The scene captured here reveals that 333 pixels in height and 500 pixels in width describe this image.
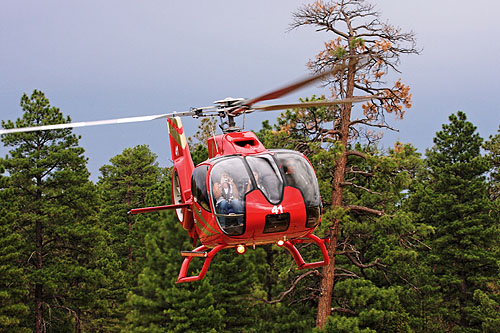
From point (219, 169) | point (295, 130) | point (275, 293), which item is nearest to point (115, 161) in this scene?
point (275, 293)

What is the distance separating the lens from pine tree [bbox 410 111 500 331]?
26.1 metres

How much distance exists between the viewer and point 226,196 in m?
9.35

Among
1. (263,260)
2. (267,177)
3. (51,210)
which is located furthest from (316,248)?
(267,177)

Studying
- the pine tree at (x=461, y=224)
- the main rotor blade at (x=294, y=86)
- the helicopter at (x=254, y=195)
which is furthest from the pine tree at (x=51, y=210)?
the main rotor blade at (x=294, y=86)

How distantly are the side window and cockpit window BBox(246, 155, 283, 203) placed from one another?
81 cm

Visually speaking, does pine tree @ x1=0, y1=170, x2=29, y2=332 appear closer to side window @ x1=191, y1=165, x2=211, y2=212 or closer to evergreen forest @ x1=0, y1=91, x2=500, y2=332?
evergreen forest @ x1=0, y1=91, x2=500, y2=332

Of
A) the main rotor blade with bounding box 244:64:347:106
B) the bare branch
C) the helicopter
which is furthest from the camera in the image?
the bare branch

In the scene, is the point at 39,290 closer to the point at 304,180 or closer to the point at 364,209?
the point at 364,209

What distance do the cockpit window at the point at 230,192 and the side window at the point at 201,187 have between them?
30cm

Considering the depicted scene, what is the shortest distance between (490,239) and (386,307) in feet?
24.7

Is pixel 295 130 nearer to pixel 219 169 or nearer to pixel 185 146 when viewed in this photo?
pixel 185 146

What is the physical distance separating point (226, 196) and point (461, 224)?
19.7m

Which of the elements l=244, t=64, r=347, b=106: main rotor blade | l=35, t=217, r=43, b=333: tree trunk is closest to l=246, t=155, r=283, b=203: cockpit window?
l=244, t=64, r=347, b=106: main rotor blade

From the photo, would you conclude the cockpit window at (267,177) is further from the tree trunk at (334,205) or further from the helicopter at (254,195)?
the tree trunk at (334,205)
